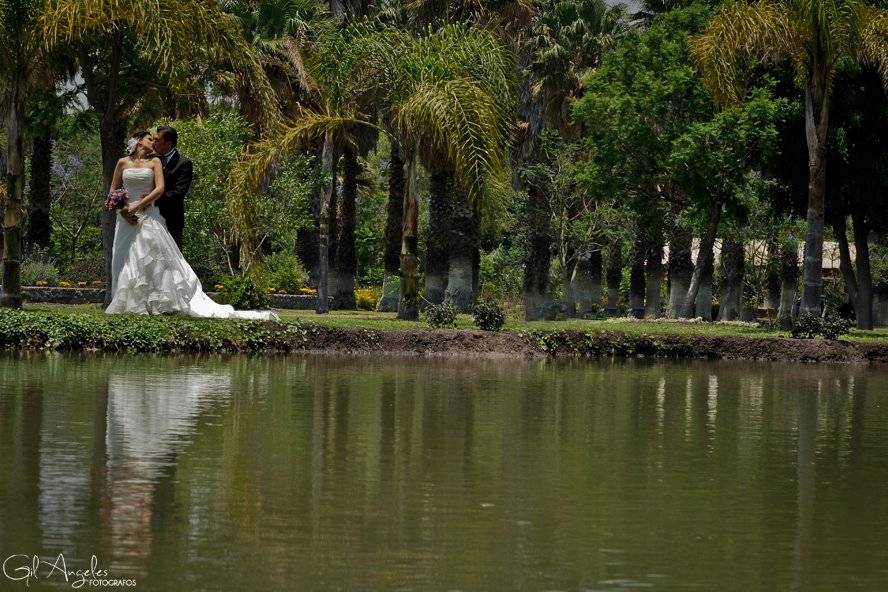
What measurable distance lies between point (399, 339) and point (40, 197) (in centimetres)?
2567

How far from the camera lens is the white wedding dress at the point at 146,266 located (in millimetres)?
Result: 26047

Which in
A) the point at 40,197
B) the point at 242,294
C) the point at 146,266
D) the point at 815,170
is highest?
the point at 815,170

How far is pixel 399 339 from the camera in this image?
27.0 meters

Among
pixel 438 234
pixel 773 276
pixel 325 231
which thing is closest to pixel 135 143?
pixel 438 234

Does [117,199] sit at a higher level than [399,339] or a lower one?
higher

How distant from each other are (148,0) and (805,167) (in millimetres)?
19440

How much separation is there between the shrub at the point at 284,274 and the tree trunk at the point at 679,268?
11.0 metres

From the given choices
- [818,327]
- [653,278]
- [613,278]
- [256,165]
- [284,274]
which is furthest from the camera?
[613,278]

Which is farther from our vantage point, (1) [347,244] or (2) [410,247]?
(1) [347,244]

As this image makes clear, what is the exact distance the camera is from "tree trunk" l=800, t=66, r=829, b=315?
34.9 meters

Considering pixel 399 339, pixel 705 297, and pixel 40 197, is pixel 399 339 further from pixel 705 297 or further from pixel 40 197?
pixel 40 197

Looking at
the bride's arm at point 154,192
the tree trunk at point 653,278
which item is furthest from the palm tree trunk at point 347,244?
the bride's arm at point 154,192

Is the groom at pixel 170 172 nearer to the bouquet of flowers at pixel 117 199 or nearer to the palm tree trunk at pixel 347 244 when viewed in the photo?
the bouquet of flowers at pixel 117 199

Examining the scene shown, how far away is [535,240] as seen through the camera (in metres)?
49.8
